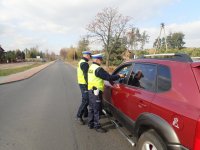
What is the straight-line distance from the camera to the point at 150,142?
154 inches

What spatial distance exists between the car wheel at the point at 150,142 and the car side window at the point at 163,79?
616 mm

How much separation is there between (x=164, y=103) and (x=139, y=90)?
35.8 inches

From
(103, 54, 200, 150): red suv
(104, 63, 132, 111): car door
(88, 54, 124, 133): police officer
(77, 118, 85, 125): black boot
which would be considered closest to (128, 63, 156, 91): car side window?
(103, 54, 200, 150): red suv

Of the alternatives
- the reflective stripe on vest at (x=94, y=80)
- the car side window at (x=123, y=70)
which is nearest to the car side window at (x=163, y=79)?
the car side window at (x=123, y=70)

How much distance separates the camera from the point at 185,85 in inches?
138

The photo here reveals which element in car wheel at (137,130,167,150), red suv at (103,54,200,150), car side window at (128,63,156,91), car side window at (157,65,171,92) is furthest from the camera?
car side window at (128,63,156,91)

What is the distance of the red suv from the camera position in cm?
327

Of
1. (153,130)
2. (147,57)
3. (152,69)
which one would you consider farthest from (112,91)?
(153,130)

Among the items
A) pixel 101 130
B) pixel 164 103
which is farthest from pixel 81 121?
pixel 164 103

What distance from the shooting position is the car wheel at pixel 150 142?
3.70 metres

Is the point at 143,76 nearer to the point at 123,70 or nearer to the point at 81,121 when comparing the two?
the point at 123,70

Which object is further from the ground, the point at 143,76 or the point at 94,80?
the point at 143,76

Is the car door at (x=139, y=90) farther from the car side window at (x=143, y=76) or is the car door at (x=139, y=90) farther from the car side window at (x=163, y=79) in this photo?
the car side window at (x=163, y=79)

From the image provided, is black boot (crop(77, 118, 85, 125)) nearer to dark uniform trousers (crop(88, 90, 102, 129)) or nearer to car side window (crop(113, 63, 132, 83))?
dark uniform trousers (crop(88, 90, 102, 129))
